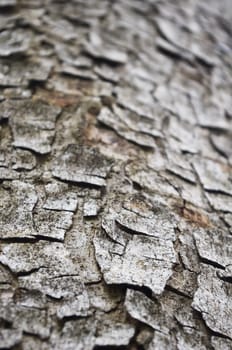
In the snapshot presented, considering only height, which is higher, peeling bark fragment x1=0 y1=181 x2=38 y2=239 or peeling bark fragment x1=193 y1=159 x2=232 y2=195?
peeling bark fragment x1=193 y1=159 x2=232 y2=195

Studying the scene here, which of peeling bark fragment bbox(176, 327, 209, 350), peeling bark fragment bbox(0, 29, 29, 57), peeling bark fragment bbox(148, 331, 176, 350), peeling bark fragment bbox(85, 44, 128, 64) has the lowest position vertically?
peeling bark fragment bbox(0, 29, 29, 57)

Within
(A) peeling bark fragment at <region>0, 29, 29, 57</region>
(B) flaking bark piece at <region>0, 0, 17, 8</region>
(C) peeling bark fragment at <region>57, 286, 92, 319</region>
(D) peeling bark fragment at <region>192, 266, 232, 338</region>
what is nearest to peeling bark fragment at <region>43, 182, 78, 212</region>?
(C) peeling bark fragment at <region>57, 286, 92, 319</region>

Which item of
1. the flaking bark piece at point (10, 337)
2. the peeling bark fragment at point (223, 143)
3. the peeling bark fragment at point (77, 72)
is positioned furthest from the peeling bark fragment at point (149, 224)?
the peeling bark fragment at point (77, 72)

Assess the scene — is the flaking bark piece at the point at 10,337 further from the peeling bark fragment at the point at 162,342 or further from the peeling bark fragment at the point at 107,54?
the peeling bark fragment at the point at 107,54

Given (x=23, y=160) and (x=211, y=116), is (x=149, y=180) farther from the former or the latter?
(x=211, y=116)

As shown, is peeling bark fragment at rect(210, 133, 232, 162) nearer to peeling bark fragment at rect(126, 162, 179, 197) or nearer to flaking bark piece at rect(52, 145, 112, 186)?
peeling bark fragment at rect(126, 162, 179, 197)

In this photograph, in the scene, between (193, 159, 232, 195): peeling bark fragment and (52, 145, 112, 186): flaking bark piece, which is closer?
(52, 145, 112, 186): flaking bark piece

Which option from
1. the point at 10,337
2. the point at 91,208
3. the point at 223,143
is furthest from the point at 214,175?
the point at 10,337
